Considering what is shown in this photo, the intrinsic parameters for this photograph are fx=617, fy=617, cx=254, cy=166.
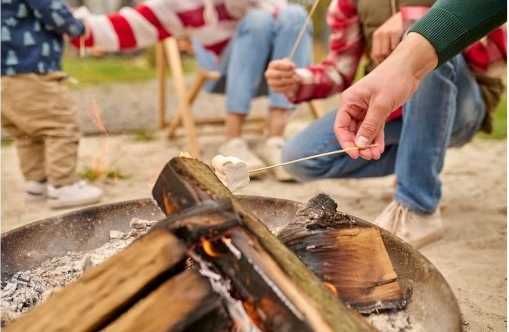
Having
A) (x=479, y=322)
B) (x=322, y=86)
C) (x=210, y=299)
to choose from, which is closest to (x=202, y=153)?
(x=322, y=86)

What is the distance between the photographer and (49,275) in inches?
54.5

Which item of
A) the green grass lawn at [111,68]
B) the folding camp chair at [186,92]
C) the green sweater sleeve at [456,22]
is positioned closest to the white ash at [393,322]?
the green sweater sleeve at [456,22]

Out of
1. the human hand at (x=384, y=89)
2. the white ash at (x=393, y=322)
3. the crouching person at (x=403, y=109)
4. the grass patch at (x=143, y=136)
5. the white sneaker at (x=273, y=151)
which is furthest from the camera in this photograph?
the grass patch at (x=143, y=136)

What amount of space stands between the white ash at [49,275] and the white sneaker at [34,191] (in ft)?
5.38

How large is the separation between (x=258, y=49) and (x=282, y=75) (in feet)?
4.20

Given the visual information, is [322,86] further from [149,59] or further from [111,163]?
[149,59]

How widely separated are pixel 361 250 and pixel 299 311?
372 mm

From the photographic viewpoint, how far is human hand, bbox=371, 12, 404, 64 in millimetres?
2096

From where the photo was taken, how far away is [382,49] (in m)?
2.13

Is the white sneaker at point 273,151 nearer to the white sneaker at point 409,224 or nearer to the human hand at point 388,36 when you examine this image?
the white sneaker at point 409,224

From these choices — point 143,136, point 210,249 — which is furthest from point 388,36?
point 143,136

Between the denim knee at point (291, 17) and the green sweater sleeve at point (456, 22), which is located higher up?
the green sweater sleeve at point (456, 22)

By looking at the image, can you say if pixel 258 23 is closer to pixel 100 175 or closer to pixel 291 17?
pixel 291 17

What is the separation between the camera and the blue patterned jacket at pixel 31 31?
2.81 meters
